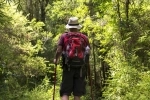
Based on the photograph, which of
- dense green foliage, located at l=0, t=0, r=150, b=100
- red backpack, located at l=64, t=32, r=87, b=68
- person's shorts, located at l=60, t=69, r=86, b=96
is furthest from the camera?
dense green foliage, located at l=0, t=0, r=150, b=100

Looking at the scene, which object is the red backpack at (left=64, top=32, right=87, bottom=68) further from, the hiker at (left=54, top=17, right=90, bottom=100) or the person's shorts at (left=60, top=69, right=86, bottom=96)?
A: the person's shorts at (left=60, top=69, right=86, bottom=96)

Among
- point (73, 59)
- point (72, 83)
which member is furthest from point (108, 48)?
point (73, 59)

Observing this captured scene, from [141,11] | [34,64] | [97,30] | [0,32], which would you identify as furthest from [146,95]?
[34,64]

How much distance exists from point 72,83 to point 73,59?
45 centimetres

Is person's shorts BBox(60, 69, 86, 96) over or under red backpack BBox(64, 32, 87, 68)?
under

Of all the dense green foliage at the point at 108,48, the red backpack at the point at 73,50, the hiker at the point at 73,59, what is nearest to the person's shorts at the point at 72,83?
the hiker at the point at 73,59

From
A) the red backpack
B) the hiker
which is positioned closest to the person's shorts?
the hiker

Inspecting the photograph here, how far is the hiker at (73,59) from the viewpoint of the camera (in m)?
5.43

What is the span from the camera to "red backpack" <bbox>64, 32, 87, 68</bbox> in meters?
5.41

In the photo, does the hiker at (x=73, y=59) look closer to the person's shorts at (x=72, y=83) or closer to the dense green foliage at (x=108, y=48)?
the person's shorts at (x=72, y=83)

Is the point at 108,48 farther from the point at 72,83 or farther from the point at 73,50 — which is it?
the point at 73,50

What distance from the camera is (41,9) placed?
29797 millimetres

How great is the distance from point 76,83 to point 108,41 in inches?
266

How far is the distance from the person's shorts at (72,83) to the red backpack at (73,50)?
17cm
